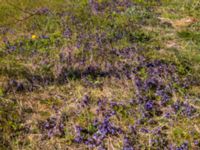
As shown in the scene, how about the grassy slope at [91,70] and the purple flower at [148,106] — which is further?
the purple flower at [148,106]

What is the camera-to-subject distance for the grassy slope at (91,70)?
18.2ft

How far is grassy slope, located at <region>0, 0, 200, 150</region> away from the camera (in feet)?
18.2

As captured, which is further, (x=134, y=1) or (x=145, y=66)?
(x=134, y=1)

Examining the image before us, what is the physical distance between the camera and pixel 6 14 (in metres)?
10.9

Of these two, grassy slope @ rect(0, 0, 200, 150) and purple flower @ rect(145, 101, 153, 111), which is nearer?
grassy slope @ rect(0, 0, 200, 150)

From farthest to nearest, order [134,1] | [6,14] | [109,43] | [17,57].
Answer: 1. [134,1]
2. [6,14]
3. [109,43]
4. [17,57]

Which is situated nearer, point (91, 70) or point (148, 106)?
point (148, 106)

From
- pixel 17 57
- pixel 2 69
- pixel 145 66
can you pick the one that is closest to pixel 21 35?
pixel 17 57

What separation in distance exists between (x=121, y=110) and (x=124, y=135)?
A: 2.27ft

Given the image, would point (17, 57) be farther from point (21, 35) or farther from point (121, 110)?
point (121, 110)

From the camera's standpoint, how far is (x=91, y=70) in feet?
23.7

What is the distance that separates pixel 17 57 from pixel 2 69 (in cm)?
63

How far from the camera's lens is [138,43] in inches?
338

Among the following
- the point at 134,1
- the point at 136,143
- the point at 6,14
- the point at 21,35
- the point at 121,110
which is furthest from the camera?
the point at 134,1
